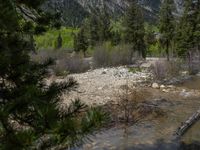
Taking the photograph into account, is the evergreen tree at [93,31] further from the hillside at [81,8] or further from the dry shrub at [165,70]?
the hillside at [81,8]

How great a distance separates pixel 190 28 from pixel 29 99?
43359 mm

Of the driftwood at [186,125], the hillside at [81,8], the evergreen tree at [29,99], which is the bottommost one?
the driftwood at [186,125]

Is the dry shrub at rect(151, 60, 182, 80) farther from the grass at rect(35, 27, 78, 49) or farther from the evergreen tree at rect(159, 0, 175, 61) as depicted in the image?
the grass at rect(35, 27, 78, 49)

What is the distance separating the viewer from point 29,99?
4.60 m

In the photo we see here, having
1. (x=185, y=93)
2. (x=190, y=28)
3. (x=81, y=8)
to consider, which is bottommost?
(x=185, y=93)

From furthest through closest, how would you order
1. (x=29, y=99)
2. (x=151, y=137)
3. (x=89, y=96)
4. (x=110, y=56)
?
(x=110, y=56), (x=89, y=96), (x=151, y=137), (x=29, y=99)

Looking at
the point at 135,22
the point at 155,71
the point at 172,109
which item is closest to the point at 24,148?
the point at 172,109

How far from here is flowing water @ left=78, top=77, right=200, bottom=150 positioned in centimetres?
1237

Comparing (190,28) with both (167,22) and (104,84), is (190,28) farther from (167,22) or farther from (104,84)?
(104,84)

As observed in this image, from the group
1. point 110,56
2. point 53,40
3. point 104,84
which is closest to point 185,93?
point 104,84

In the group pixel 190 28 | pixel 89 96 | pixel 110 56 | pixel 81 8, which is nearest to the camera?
pixel 89 96

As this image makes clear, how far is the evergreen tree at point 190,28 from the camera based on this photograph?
46.1 m

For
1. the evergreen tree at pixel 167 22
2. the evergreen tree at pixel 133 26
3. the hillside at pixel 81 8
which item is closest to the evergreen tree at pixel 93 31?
the evergreen tree at pixel 133 26

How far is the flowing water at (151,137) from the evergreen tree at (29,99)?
18.1 feet
